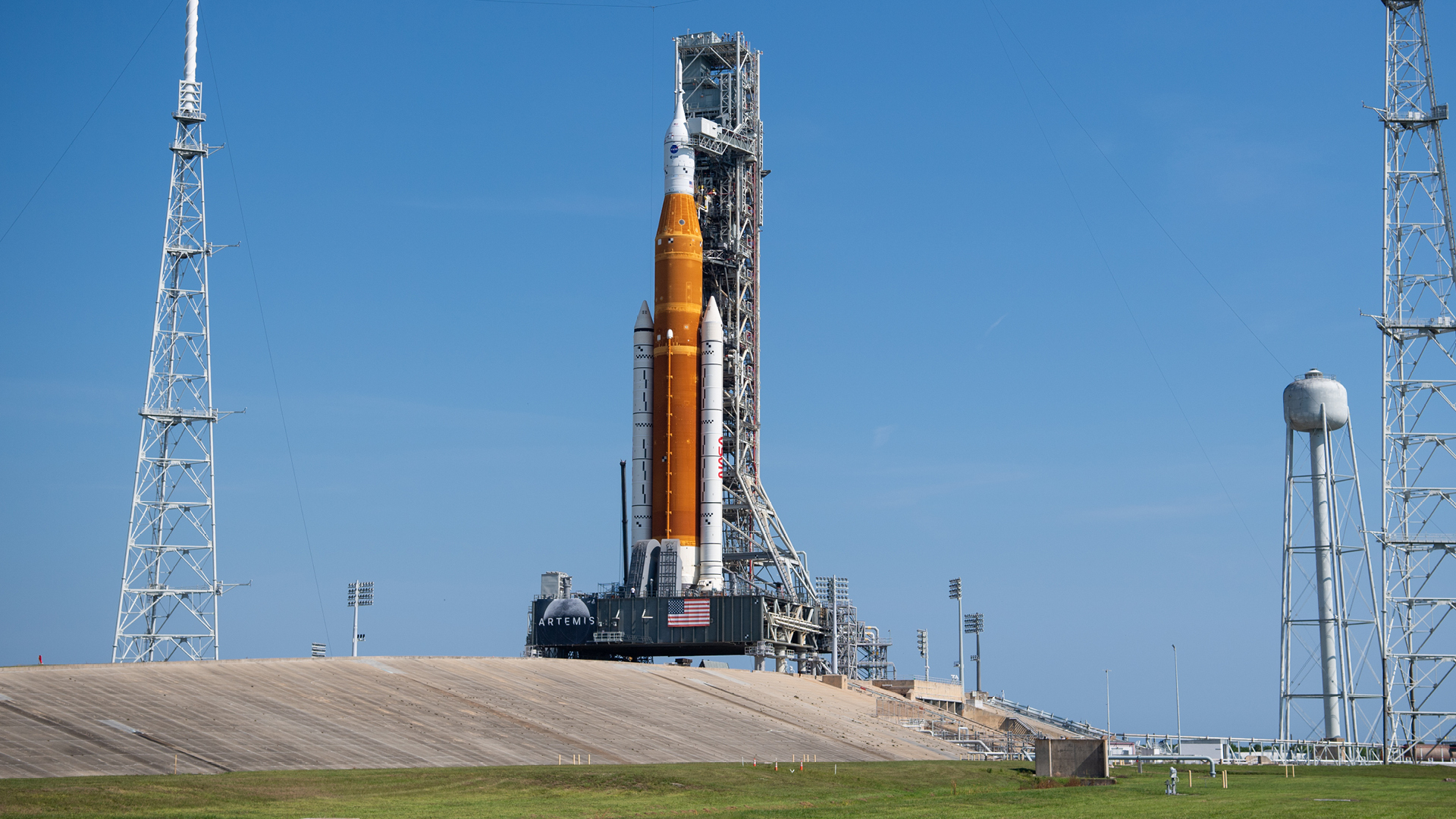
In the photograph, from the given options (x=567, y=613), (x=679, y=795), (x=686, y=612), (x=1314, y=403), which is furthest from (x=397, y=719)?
(x=1314, y=403)

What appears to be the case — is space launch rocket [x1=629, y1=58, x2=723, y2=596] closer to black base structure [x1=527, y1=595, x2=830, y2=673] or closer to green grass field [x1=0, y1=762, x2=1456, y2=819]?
black base structure [x1=527, y1=595, x2=830, y2=673]

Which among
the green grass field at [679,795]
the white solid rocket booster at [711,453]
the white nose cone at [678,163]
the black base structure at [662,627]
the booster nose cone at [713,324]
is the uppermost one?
the white nose cone at [678,163]

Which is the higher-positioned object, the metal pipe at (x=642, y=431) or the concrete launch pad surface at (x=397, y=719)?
the metal pipe at (x=642, y=431)

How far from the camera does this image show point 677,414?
3551 inches

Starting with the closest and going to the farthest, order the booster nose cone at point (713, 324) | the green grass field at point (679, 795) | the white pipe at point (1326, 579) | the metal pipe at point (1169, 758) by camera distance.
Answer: the green grass field at point (679, 795) → the metal pipe at point (1169, 758) → the white pipe at point (1326, 579) → the booster nose cone at point (713, 324)

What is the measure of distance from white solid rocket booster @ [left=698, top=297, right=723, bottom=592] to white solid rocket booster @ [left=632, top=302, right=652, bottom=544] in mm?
3013

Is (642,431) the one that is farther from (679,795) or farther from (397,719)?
(679,795)

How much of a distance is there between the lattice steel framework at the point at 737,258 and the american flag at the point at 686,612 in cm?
689

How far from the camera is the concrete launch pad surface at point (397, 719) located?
153ft

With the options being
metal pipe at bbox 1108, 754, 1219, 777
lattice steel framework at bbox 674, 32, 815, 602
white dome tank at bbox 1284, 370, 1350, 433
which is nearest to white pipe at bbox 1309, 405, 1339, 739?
white dome tank at bbox 1284, 370, 1350, 433

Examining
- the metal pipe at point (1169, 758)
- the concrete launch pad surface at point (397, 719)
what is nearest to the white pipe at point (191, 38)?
the concrete launch pad surface at point (397, 719)

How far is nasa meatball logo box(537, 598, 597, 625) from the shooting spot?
Result: 91000 millimetres

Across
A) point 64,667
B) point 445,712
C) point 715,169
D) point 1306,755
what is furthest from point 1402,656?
point 64,667

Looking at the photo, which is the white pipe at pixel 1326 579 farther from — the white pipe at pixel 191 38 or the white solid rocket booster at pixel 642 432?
the white pipe at pixel 191 38
